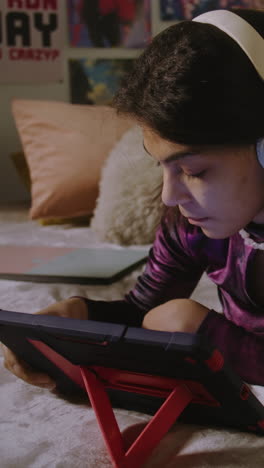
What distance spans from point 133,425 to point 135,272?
71cm

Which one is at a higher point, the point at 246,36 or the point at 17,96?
the point at 246,36

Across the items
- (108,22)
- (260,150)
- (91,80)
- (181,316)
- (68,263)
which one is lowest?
(68,263)

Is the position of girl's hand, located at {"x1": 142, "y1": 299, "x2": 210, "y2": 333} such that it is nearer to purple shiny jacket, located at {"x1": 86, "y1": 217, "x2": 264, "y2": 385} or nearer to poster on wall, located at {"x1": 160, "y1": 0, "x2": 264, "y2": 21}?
purple shiny jacket, located at {"x1": 86, "y1": 217, "x2": 264, "y2": 385}

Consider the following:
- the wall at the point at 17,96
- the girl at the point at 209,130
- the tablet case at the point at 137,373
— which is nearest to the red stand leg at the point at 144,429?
the tablet case at the point at 137,373

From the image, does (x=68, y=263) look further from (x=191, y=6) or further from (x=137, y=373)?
(x=191, y=6)

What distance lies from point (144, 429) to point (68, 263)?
2.75ft

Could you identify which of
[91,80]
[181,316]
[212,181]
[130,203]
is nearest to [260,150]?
[212,181]

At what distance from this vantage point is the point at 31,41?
2537 mm

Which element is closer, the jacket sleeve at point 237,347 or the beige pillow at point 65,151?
the jacket sleeve at point 237,347

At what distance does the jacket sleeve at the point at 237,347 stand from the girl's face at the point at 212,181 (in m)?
0.13

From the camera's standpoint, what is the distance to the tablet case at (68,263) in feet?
4.22

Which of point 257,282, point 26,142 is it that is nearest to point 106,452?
point 257,282

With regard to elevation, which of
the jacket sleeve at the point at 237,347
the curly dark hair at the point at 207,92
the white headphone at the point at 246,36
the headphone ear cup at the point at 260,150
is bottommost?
the jacket sleeve at the point at 237,347

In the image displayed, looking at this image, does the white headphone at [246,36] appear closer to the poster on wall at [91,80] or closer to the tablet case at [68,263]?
the tablet case at [68,263]
